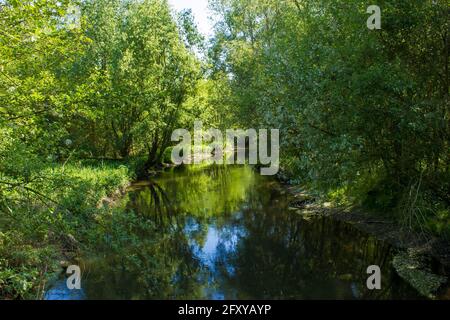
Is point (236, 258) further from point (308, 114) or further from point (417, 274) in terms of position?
point (417, 274)

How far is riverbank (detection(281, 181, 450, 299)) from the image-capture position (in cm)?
1075

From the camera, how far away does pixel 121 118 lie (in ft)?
114

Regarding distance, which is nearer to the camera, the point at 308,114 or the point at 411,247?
the point at 411,247

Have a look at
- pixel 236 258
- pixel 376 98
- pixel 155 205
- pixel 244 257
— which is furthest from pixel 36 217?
pixel 155 205

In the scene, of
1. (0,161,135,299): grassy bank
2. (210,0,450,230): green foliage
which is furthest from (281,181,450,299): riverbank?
(0,161,135,299): grassy bank

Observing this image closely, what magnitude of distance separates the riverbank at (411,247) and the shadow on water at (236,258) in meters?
0.34

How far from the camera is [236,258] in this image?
14156 mm

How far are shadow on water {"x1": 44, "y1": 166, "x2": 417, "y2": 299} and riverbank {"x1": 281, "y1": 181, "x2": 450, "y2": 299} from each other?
1.12ft

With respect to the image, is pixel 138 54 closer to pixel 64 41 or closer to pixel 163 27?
pixel 163 27

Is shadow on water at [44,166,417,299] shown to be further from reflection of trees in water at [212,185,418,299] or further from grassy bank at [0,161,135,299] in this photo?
grassy bank at [0,161,135,299]

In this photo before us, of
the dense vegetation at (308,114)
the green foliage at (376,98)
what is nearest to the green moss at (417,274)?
the dense vegetation at (308,114)

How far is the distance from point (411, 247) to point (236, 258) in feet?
19.0

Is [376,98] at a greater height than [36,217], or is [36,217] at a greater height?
[376,98]

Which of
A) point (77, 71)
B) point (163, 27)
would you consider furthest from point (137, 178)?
point (163, 27)
